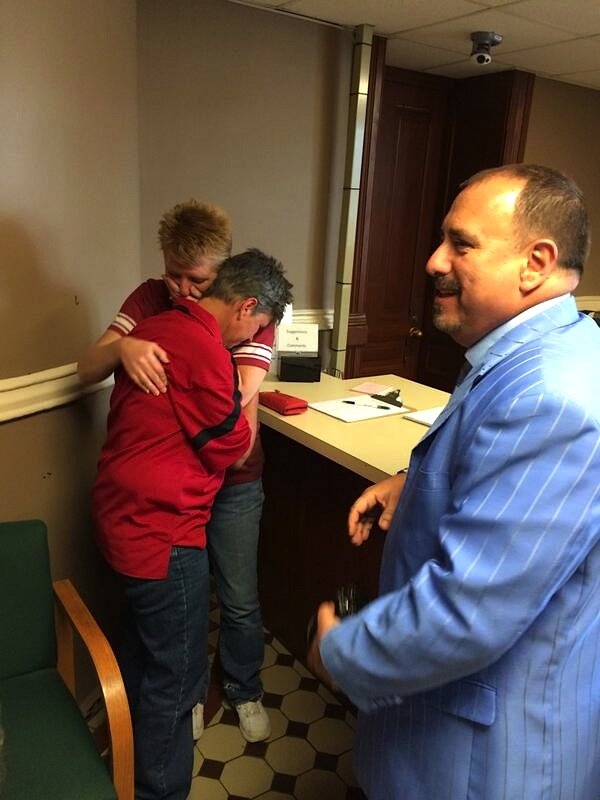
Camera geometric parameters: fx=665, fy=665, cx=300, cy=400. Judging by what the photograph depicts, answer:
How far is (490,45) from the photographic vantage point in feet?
9.27

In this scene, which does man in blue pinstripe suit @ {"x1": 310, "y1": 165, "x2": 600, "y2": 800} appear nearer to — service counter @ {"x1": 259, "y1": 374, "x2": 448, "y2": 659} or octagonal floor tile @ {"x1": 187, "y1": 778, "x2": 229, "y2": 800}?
service counter @ {"x1": 259, "y1": 374, "x2": 448, "y2": 659}

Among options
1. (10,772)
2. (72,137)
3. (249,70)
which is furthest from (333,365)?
(10,772)

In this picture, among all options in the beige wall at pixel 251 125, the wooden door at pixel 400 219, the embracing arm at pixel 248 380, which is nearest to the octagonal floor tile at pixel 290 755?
the embracing arm at pixel 248 380

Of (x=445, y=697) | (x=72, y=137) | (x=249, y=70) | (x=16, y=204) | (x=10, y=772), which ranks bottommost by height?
(x=10, y=772)

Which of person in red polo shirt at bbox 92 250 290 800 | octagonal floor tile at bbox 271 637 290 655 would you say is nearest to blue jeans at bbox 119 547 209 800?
person in red polo shirt at bbox 92 250 290 800

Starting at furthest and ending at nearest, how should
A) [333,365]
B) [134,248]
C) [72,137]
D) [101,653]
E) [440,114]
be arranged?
[440,114] → [333,365] → [134,248] → [72,137] → [101,653]

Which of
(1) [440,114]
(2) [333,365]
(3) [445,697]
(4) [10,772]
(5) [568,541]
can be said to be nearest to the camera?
(5) [568,541]

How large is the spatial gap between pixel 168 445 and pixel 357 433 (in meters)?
0.66

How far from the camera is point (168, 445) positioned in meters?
1.46

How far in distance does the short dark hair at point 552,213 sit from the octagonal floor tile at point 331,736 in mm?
1647

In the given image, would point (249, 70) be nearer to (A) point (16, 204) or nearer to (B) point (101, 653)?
(A) point (16, 204)

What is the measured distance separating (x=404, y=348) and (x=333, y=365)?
0.84 metres

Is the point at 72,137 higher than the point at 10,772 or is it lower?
higher

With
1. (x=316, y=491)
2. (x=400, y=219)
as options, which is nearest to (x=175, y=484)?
(x=316, y=491)
